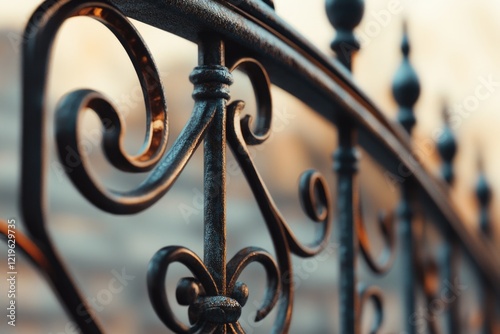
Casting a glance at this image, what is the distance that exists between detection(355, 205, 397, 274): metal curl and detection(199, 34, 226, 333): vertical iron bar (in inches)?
12.3

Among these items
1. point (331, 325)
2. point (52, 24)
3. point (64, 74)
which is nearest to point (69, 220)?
point (64, 74)

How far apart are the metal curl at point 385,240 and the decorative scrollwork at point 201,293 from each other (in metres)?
0.27

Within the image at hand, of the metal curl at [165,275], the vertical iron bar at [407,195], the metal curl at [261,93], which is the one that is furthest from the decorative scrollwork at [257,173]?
the vertical iron bar at [407,195]

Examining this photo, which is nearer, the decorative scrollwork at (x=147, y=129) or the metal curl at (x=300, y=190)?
the decorative scrollwork at (x=147, y=129)

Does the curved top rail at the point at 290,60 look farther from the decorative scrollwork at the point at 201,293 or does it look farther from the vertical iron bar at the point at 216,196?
the decorative scrollwork at the point at 201,293

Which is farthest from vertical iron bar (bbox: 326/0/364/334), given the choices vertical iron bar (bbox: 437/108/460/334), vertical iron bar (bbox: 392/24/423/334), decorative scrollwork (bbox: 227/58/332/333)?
vertical iron bar (bbox: 437/108/460/334)

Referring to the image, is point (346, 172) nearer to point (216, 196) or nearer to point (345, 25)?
point (345, 25)

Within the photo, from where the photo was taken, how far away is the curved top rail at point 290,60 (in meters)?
0.50

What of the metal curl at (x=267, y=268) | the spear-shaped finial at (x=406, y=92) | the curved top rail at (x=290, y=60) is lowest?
the metal curl at (x=267, y=268)

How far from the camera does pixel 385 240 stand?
2.93 feet

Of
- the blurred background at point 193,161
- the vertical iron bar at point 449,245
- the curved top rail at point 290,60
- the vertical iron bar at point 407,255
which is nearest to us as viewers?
the curved top rail at point 290,60

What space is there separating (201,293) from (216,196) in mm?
72

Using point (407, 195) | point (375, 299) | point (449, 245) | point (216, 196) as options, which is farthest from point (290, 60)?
point (449, 245)

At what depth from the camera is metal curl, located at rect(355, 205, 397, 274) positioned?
0.80 metres
